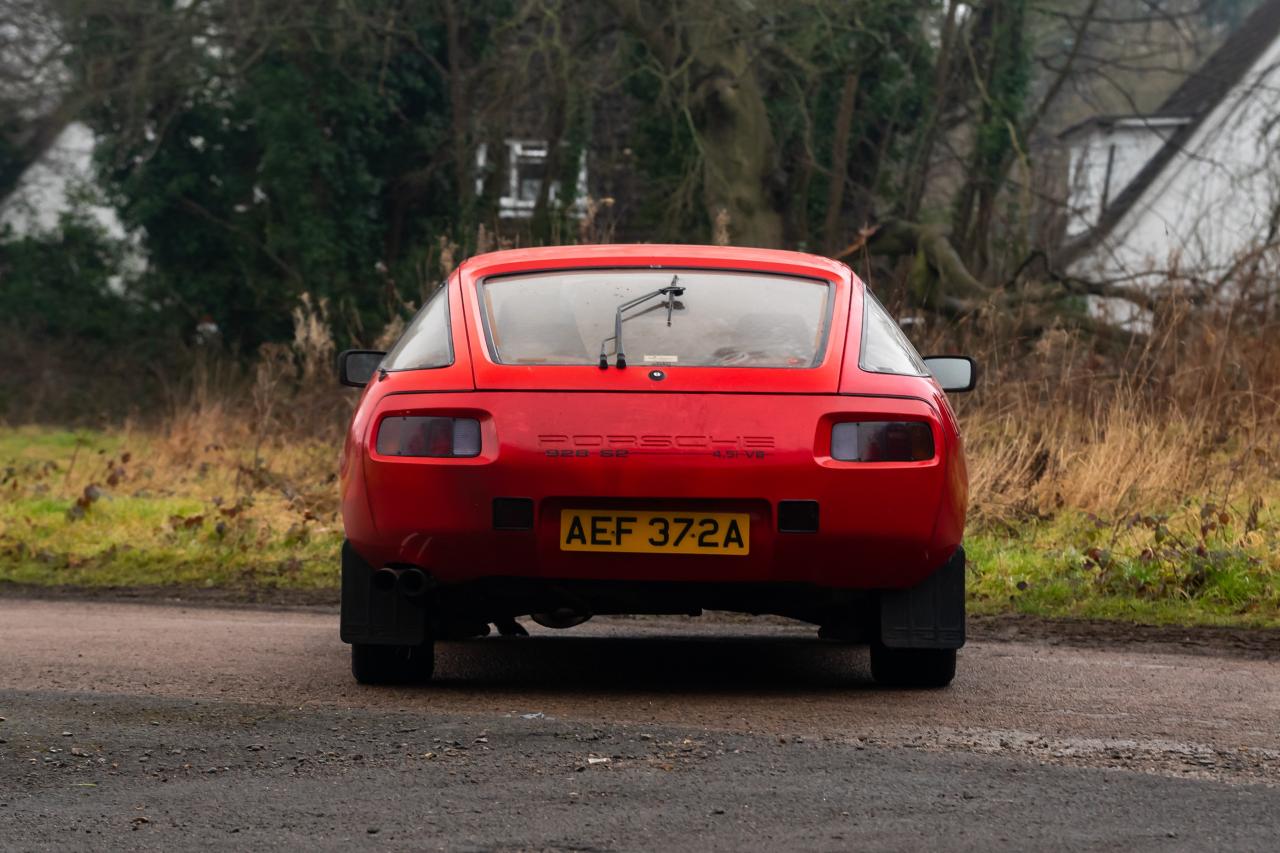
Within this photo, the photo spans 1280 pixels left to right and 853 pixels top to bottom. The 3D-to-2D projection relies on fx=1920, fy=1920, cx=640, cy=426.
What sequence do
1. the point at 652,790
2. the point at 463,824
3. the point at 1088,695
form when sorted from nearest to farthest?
the point at 463,824 < the point at 652,790 < the point at 1088,695

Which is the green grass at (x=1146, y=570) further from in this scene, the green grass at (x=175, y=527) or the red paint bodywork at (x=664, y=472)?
the green grass at (x=175, y=527)

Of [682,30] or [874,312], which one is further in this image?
[682,30]

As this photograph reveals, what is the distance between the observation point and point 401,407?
5930mm

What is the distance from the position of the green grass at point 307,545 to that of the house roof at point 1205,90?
72.0 ft

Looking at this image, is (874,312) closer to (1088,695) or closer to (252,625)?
(1088,695)

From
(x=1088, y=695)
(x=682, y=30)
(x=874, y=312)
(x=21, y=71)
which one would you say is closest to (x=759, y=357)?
(x=874, y=312)

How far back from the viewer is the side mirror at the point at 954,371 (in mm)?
7020

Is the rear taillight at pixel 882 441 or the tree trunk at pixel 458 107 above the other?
the tree trunk at pixel 458 107

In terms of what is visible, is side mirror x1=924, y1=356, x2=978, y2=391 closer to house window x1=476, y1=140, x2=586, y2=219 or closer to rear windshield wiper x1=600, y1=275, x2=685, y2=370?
rear windshield wiper x1=600, y1=275, x2=685, y2=370

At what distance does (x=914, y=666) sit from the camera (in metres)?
6.52

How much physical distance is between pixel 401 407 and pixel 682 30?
1889cm

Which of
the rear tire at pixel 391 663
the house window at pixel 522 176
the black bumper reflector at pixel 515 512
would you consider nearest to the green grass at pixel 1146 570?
the rear tire at pixel 391 663

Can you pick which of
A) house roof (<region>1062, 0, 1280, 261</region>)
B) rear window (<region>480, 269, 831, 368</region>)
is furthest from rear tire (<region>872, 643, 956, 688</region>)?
house roof (<region>1062, 0, 1280, 261</region>)

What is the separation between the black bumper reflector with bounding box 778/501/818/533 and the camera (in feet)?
18.8
